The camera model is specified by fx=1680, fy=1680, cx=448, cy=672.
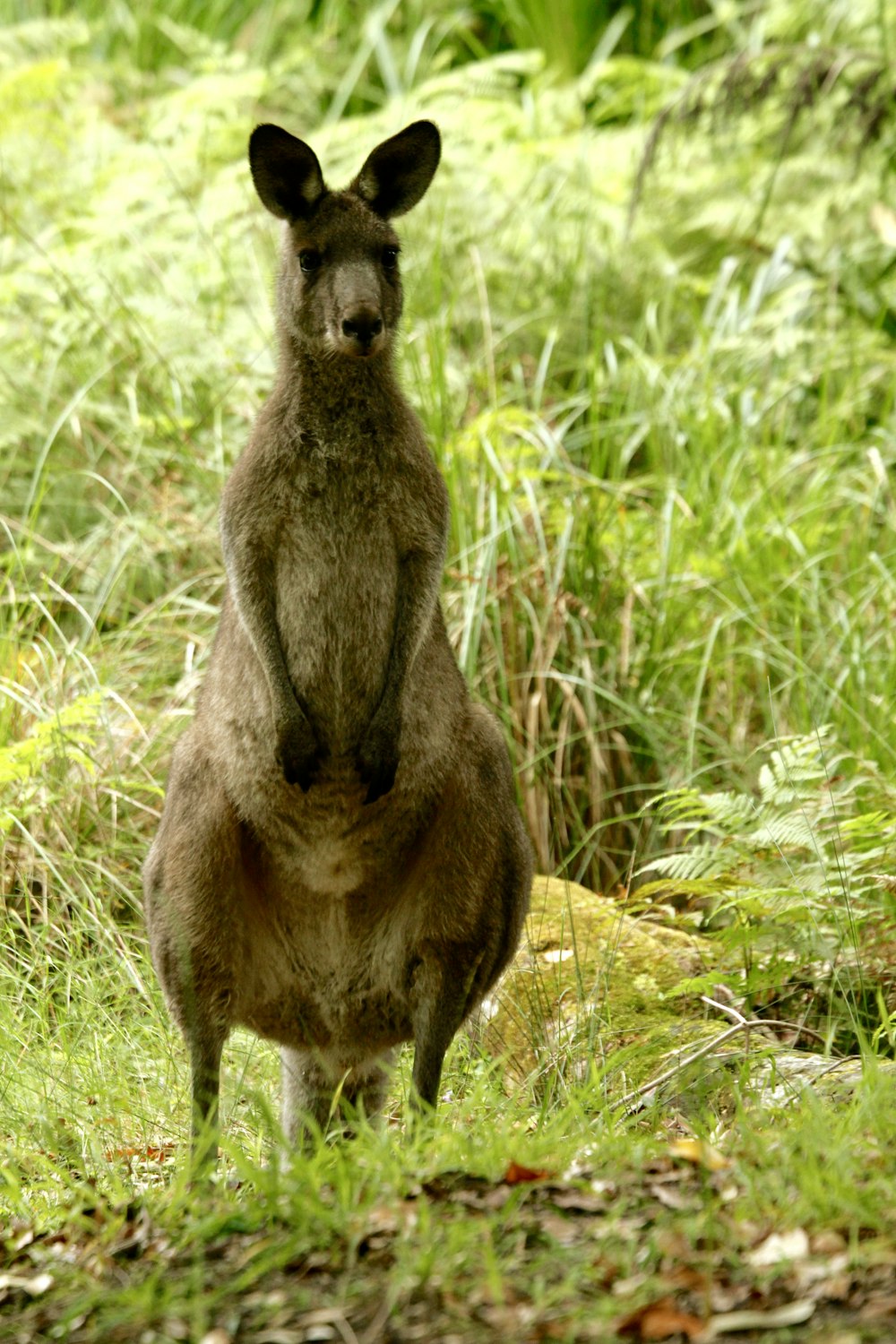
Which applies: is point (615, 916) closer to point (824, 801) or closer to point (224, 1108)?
point (824, 801)

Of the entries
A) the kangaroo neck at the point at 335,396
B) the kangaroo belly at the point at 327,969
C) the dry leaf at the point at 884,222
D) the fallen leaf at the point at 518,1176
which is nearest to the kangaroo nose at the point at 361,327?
the kangaroo neck at the point at 335,396

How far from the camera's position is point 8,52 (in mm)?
10016

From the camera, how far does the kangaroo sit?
3949 mm

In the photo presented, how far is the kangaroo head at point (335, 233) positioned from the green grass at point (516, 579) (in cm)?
178

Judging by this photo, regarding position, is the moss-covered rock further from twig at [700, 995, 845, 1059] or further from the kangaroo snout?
the kangaroo snout

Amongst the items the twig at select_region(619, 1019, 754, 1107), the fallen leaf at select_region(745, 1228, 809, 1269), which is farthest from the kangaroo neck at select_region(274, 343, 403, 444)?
the fallen leaf at select_region(745, 1228, 809, 1269)

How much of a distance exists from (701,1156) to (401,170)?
246 centimetres

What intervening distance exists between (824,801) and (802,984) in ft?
1.92

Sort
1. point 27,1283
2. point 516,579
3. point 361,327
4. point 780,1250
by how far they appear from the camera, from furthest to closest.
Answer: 1. point 516,579
2. point 361,327
3. point 27,1283
4. point 780,1250

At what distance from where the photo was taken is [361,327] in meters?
3.80

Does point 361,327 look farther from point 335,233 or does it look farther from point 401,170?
point 401,170

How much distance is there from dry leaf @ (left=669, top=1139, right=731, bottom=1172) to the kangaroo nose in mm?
1877

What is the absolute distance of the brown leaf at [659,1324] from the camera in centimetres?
247

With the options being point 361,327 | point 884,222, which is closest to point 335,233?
point 361,327
